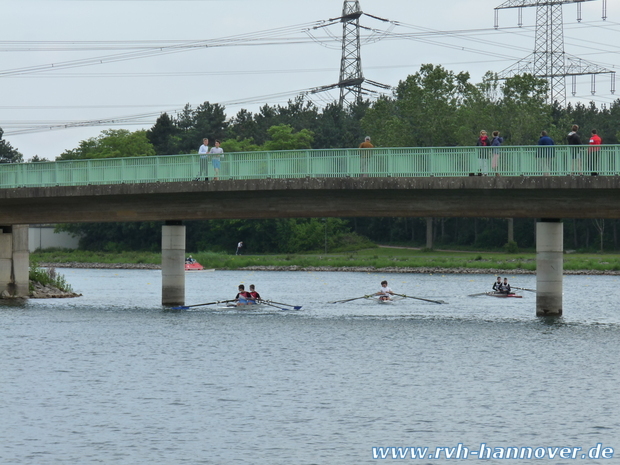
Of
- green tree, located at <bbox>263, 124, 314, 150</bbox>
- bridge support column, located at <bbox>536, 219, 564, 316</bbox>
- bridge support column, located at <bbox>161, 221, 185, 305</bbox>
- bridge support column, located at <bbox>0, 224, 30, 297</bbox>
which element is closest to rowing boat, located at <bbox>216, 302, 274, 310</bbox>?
bridge support column, located at <bbox>161, 221, 185, 305</bbox>

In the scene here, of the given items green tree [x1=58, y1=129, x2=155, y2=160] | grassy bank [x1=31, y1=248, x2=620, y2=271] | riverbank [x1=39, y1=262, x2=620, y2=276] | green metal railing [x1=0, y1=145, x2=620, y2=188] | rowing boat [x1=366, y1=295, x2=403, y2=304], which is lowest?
riverbank [x1=39, y1=262, x2=620, y2=276]

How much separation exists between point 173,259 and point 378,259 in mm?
66899

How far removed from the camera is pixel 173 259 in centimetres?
5462

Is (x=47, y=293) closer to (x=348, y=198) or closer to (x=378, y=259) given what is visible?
(x=348, y=198)

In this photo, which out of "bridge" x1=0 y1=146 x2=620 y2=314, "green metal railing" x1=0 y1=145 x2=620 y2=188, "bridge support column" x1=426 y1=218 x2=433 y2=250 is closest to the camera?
"green metal railing" x1=0 y1=145 x2=620 y2=188

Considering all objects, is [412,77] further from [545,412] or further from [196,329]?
[545,412]

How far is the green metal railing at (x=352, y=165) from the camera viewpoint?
43094 millimetres

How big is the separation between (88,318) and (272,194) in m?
12.6

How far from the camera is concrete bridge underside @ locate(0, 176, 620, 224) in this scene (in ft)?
145

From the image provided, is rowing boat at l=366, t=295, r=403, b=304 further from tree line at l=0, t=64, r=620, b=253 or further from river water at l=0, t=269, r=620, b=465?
tree line at l=0, t=64, r=620, b=253

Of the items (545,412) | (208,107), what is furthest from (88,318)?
(208,107)

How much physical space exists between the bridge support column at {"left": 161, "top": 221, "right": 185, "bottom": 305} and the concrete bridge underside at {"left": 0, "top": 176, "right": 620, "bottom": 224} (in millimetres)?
1134

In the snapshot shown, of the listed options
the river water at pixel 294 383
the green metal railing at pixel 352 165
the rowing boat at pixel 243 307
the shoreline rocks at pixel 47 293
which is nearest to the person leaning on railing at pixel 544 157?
the green metal railing at pixel 352 165

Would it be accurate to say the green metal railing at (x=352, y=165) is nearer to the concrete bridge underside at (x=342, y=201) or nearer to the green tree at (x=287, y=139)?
the concrete bridge underside at (x=342, y=201)
